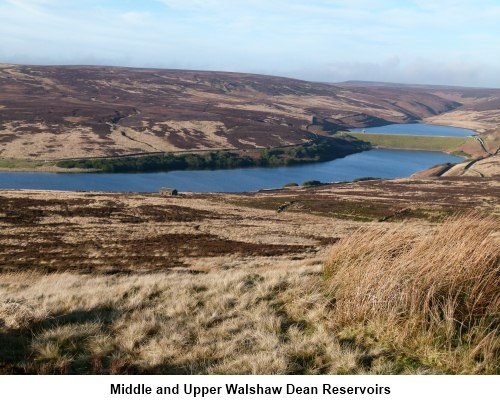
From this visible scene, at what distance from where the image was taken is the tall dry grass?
6.61m

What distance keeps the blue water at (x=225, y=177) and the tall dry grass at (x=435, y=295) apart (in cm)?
8195

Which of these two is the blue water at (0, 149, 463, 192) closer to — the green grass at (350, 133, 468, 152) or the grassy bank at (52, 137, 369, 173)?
the grassy bank at (52, 137, 369, 173)

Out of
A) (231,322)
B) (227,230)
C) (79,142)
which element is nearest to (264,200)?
(227,230)

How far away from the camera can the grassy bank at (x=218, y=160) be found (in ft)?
340

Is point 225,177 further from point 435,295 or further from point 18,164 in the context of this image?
point 435,295

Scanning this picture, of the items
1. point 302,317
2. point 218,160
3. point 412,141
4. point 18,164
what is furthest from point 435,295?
point 412,141

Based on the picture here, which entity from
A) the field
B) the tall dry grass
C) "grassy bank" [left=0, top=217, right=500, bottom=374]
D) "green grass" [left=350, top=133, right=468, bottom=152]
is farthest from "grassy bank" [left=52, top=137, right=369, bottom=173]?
the tall dry grass

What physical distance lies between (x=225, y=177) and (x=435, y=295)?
325ft

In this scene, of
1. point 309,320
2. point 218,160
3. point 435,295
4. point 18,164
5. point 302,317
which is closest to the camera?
point 435,295

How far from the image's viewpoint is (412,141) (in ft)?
561

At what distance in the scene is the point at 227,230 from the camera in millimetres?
41125

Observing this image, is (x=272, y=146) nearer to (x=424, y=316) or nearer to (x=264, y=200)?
(x=264, y=200)

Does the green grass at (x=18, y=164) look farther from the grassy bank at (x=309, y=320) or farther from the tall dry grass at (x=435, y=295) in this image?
the tall dry grass at (x=435, y=295)

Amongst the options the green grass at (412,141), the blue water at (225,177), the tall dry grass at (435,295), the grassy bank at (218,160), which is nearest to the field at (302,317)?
the tall dry grass at (435,295)
